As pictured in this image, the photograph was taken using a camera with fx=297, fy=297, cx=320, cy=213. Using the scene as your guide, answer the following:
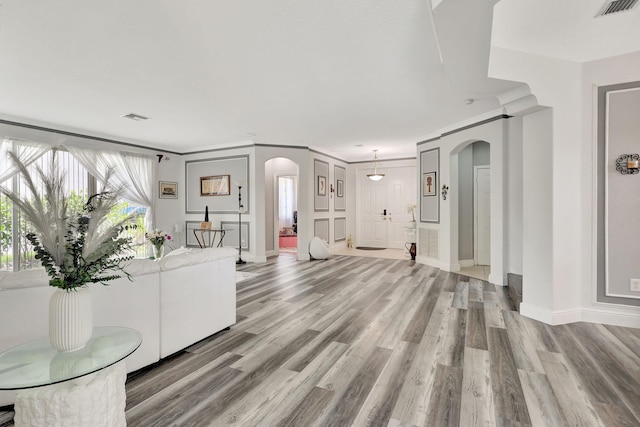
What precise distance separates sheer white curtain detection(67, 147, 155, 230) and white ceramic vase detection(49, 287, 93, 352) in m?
5.05

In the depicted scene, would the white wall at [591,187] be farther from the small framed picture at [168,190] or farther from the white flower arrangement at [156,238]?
the small framed picture at [168,190]

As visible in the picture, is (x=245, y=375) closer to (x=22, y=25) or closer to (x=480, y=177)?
(x=22, y=25)

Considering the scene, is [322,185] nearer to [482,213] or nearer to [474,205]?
[474,205]

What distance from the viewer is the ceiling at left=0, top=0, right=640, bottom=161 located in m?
2.24

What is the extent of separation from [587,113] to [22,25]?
530cm

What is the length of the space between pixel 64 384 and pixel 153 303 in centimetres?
91

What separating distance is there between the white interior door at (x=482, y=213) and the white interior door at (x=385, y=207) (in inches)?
102

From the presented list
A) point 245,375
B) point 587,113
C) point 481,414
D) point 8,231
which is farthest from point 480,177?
point 8,231

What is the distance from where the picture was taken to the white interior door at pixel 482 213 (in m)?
5.97

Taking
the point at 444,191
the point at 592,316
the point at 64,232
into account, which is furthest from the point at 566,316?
the point at 64,232

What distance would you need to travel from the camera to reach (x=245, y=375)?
218cm

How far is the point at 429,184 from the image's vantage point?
631 centimetres

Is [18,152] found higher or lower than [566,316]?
higher

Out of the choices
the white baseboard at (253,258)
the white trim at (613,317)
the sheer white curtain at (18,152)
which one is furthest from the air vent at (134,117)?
the white trim at (613,317)
